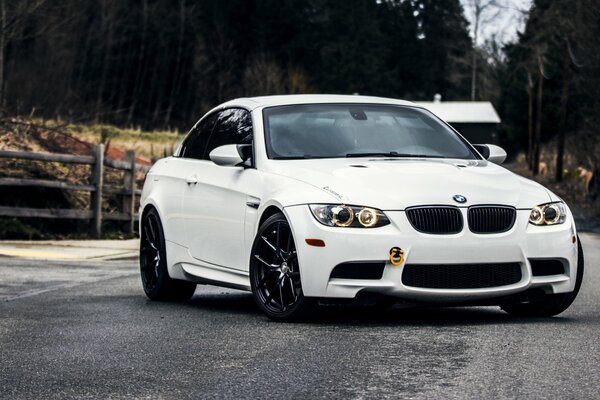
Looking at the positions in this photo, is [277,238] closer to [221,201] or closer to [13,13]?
[221,201]

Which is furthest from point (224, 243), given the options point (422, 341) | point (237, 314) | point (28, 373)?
point (28, 373)

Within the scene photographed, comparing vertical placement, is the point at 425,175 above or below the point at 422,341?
above

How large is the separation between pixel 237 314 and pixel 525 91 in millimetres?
67217

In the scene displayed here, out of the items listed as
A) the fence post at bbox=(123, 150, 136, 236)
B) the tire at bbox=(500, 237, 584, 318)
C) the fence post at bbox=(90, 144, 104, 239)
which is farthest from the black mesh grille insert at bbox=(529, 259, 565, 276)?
the fence post at bbox=(123, 150, 136, 236)

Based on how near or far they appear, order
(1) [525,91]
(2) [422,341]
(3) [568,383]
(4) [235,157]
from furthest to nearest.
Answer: (1) [525,91] < (4) [235,157] < (2) [422,341] < (3) [568,383]

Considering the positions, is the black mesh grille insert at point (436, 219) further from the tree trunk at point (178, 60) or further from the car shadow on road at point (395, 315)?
the tree trunk at point (178, 60)

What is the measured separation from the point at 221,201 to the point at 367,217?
5.81ft

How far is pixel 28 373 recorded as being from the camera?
6.92 m

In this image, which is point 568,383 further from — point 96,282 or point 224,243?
point 96,282

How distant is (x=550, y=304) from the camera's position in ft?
30.2

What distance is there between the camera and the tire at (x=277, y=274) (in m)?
8.69

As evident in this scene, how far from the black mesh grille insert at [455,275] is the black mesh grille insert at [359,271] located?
0.17m

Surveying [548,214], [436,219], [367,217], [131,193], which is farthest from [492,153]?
[131,193]

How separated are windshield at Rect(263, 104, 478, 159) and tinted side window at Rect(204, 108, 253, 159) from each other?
0.73 feet
